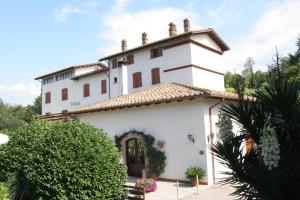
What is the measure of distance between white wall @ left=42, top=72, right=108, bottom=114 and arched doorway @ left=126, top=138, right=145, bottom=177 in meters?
14.5

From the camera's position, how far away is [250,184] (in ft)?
14.0

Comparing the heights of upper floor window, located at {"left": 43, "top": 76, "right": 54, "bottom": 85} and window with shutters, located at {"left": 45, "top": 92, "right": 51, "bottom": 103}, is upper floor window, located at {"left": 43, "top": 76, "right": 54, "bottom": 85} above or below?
above

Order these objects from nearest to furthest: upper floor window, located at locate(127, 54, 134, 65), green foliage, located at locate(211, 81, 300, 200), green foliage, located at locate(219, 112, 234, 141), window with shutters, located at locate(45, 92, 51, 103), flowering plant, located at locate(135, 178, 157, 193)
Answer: green foliage, located at locate(211, 81, 300, 200), green foliage, located at locate(219, 112, 234, 141), flowering plant, located at locate(135, 178, 157, 193), upper floor window, located at locate(127, 54, 134, 65), window with shutters, located at locate(45, 92, 51, 103)

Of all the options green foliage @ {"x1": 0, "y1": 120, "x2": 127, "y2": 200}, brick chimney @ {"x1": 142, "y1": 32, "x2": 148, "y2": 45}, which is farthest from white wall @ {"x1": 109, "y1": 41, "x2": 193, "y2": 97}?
green foliage @ {"x1": 0, "y1": 120, "x2": 127, "y2": 200}

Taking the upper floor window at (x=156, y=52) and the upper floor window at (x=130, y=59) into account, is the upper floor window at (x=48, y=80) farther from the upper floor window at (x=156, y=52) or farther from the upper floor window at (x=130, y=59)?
the upper floor window at (x=156, y=52)

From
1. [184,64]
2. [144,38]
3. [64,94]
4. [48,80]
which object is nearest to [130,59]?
[144,38]

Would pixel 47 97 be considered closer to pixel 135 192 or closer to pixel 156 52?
pixel 156 52

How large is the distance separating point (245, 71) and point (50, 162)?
2328 inches

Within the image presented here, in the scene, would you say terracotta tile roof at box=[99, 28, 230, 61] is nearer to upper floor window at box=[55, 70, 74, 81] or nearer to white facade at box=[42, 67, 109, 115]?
white facade at box=[42, 67, 109, 115]

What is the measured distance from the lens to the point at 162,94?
17.2 m

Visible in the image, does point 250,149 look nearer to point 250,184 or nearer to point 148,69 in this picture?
point 250,184

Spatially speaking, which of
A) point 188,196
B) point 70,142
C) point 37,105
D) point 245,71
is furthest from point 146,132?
point 245,71

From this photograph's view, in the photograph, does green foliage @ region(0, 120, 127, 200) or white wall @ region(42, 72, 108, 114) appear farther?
white wall @ region(42, 72, 108, 114)

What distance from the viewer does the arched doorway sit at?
17453mm
